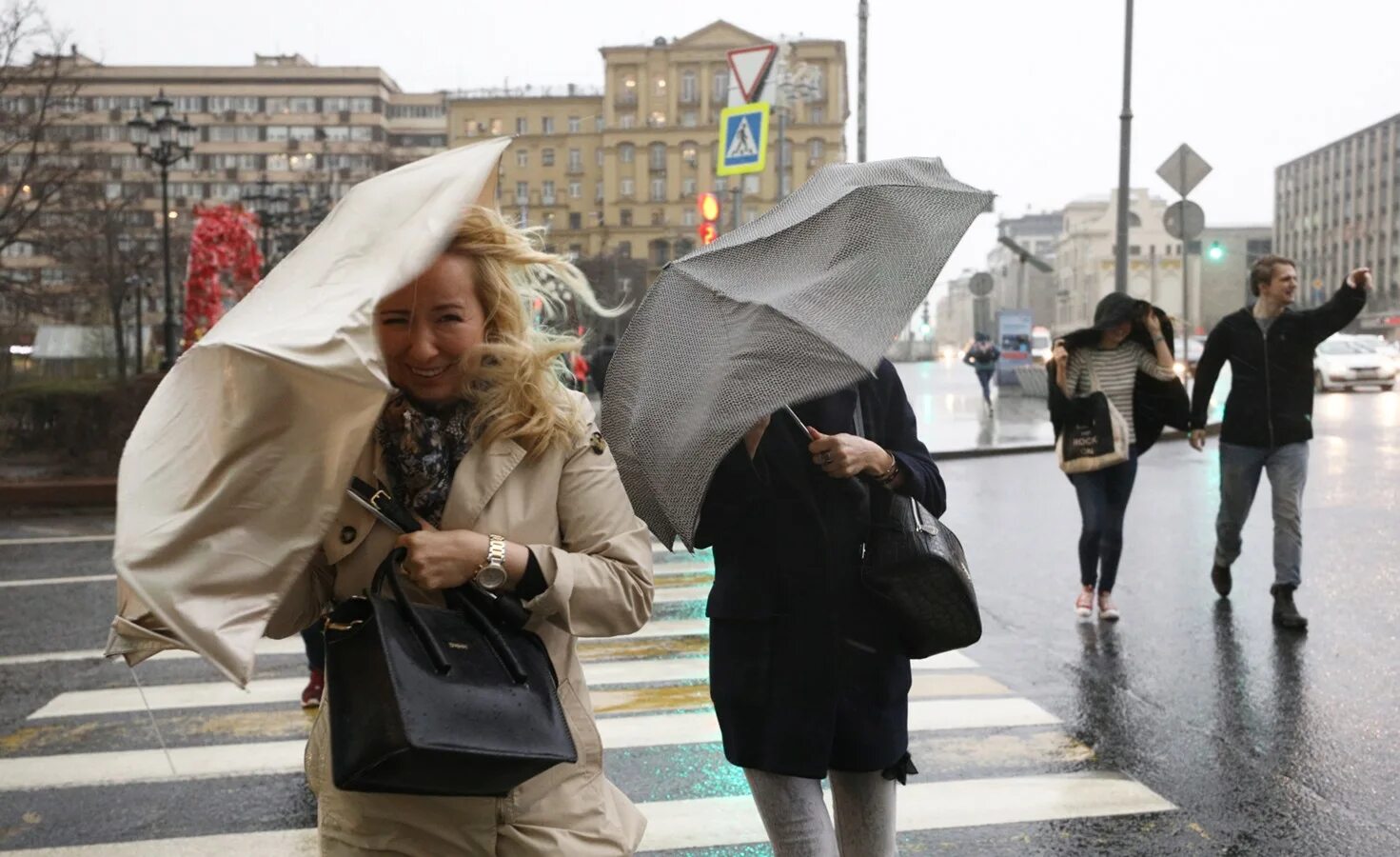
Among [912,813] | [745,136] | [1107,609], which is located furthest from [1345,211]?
[912,813]

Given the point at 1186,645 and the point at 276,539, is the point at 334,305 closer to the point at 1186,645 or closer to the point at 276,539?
the point at 276,539

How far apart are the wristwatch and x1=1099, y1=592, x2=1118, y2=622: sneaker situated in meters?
6.52

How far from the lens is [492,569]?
227cm

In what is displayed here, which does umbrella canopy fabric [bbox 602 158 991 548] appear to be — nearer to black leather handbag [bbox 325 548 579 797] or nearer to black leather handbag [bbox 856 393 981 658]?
black leather handbag [bbox 856 393 981 658]

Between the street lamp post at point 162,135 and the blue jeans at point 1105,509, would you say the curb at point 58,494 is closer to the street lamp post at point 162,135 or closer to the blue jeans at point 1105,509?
the street lamp post at point 162,135

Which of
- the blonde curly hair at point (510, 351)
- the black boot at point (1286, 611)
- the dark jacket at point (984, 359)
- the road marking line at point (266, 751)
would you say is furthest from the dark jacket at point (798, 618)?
the dark jacket at point (984, 359)

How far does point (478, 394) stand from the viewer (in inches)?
94.4

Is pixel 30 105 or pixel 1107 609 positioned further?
pixel 30 105

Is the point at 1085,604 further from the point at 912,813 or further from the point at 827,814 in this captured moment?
the point at 827,814

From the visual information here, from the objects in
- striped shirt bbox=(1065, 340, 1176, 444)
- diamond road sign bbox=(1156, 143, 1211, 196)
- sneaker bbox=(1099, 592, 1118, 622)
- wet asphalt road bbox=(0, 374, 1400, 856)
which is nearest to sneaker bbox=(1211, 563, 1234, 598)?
wet asphalt road bbox=(0, 374, 1400, 856)

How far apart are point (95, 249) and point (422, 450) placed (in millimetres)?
43523

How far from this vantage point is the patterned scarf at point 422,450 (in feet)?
7.70

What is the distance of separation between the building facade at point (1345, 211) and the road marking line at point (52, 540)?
111629 millimetres

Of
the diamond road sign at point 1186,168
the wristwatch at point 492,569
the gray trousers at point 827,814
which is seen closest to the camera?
the wristwatch at point 492,569
